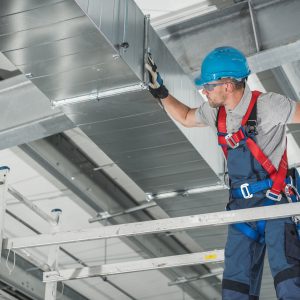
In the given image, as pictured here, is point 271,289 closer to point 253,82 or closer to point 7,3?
point 253,82

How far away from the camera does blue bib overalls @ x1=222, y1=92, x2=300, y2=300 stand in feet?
13.6

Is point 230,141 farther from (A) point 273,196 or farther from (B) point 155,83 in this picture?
(B) point 155,83

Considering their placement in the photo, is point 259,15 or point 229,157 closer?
point 229,157

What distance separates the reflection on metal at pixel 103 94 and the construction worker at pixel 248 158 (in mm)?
991

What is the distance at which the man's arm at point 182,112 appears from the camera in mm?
4992

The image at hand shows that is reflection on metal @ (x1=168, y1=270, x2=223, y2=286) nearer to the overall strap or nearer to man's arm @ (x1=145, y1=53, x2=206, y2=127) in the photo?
man's arm @ (x1=145, y1=53, x2=206, y2=127)

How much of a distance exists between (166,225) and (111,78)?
1424 mm

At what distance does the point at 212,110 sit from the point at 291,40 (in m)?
1.42

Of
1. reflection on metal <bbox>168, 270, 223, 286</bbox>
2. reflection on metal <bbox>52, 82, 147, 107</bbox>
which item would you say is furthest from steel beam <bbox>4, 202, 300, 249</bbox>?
reflection on metal <bbox>168, 270, 223, 286</bbox>

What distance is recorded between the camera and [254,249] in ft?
14.5

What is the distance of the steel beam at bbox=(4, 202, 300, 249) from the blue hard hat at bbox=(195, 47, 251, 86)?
35.0 inches

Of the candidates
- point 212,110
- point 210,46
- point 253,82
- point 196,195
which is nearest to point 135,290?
point 196,195

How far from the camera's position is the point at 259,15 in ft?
19.8

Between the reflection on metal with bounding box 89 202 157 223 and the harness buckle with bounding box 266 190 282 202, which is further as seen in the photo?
the reflection on metal with bounding box 89 202 157 223
